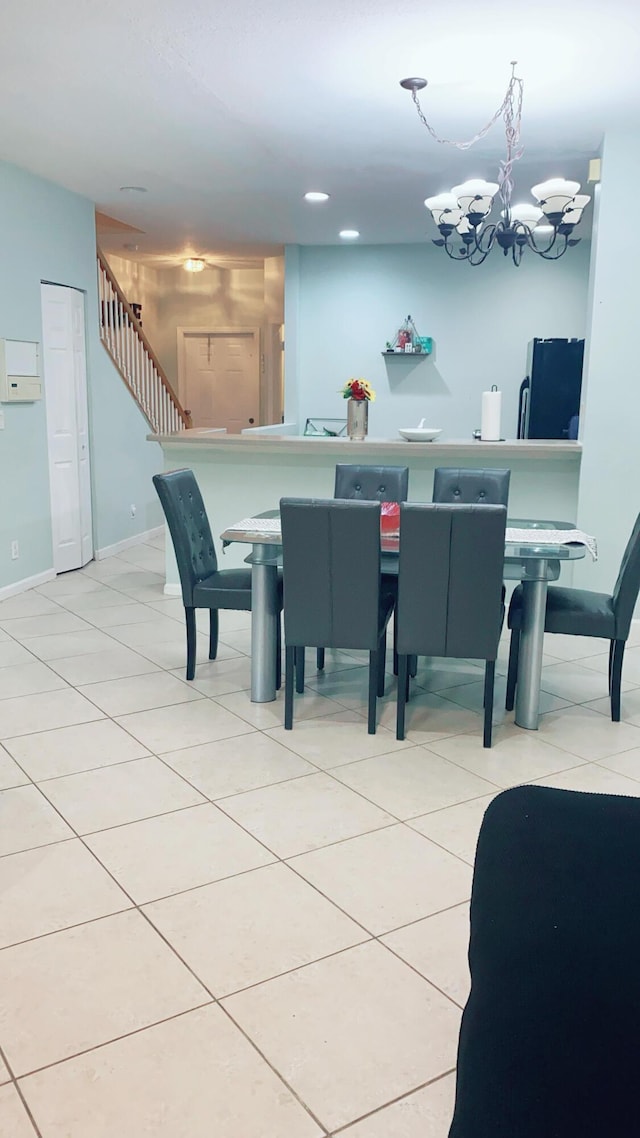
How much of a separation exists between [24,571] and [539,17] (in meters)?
4.47

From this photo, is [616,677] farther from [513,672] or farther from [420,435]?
[420,435]

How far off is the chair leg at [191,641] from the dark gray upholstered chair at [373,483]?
1.12 meters

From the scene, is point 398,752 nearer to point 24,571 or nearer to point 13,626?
point 13,626

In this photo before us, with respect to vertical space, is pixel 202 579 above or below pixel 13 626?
above

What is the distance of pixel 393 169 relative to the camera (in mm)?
5430

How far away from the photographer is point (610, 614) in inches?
147

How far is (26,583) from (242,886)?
4.10 m

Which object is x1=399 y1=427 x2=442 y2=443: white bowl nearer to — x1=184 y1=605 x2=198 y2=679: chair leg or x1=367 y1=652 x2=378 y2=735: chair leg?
x1=184 y1=605 x2=198 y2=679: chair leg

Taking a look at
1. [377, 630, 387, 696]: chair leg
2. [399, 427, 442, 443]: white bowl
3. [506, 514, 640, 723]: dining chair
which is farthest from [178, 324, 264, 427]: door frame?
[506, 514, 640, 723]: dining chair

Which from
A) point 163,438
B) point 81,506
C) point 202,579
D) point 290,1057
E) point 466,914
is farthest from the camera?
point 81,506

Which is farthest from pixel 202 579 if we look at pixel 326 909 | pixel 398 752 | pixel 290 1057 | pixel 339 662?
pixel 290 1057

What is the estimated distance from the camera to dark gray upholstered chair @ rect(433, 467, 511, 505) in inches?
183

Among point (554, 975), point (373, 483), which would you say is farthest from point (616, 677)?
point (554, 975)

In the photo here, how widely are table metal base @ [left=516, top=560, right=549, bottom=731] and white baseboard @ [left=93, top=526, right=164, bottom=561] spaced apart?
434 cm
